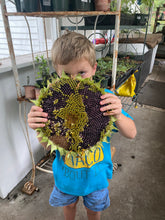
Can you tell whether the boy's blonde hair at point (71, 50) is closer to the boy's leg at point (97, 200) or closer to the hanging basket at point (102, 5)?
the hanging basket at point (102, 5)

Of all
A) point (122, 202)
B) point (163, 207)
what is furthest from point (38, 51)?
point (163, 207)

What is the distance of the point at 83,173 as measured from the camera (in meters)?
0.81

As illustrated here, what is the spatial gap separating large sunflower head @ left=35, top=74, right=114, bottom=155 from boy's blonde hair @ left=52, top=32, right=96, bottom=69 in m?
0.20

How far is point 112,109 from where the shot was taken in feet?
1.81

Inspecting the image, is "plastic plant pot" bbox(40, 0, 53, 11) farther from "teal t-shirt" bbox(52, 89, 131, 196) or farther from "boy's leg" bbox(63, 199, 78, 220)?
"boy's leg" bbox(63, 199, 78, 220)

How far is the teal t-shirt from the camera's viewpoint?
80 cm

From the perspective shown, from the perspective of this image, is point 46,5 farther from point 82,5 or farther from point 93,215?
point 93,215

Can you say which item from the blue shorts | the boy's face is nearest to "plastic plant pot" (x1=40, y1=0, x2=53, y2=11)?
the boy's face

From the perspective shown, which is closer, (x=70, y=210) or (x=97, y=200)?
(x=97, y=200)

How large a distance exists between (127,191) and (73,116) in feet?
3.94

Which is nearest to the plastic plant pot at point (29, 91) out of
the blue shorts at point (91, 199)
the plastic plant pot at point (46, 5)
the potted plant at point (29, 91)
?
the potted plant at point (29, 91)

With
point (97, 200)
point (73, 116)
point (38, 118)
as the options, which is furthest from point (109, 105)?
point (97, 200)

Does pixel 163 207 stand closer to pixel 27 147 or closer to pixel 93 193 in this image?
pixel 93 193

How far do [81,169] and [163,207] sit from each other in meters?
0.93
